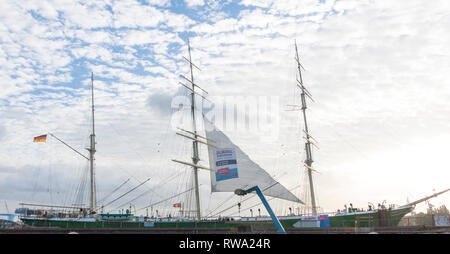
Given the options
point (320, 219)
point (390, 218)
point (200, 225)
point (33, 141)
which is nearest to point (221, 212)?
point (200, 225)

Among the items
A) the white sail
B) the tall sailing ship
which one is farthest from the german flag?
the white sail

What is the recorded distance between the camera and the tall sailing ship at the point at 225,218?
5547 centimetres

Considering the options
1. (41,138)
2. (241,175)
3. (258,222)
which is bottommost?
(258,222)

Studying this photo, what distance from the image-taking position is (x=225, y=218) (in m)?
61.0

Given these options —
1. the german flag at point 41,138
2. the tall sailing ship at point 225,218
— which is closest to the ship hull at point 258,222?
the tall sailing ship at point 225,218

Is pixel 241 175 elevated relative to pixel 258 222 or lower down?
elevated

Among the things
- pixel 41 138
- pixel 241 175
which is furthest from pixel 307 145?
pixel 41 138

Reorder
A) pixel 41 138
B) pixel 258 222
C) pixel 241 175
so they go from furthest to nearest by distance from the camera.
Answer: pixel 41 138, pixel 258 222, pixel 241 175

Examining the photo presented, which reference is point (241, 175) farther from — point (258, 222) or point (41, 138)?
point (41, 138)

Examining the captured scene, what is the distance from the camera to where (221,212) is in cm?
6159

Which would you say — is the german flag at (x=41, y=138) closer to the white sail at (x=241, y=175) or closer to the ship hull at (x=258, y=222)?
the ship hull at (x=258, y=222)

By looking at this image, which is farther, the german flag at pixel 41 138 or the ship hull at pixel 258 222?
the german flag at pixel 41 138
